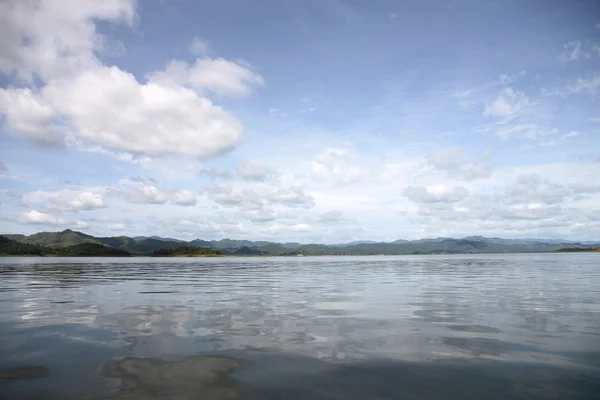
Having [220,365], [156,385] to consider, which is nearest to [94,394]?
[156,385]

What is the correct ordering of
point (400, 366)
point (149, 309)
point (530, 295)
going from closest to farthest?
point (400, 366) < point (149, 309) < point (530, 295)

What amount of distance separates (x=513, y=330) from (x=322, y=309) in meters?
10.3

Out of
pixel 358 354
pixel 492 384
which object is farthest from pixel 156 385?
pixel 492 384

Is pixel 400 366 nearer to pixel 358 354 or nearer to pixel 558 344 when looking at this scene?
pixel 358 354

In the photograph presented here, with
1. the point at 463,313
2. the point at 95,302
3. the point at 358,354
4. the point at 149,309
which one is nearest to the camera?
the point at 358,354

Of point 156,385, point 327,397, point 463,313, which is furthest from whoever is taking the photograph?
point 463,313

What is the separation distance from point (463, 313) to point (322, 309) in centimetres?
797

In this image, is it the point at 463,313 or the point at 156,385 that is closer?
the point at 156,385

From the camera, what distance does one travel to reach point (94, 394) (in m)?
8.43

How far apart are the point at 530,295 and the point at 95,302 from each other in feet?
104

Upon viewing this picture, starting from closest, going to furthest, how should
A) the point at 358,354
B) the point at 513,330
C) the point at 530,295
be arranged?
the point at 358,354 < the point at 513,330 < the point at 530,295

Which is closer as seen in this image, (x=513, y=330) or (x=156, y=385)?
(x=156, y=385)

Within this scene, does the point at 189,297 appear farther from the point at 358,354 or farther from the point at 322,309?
the point at 358,354

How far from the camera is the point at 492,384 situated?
29.9 feet
